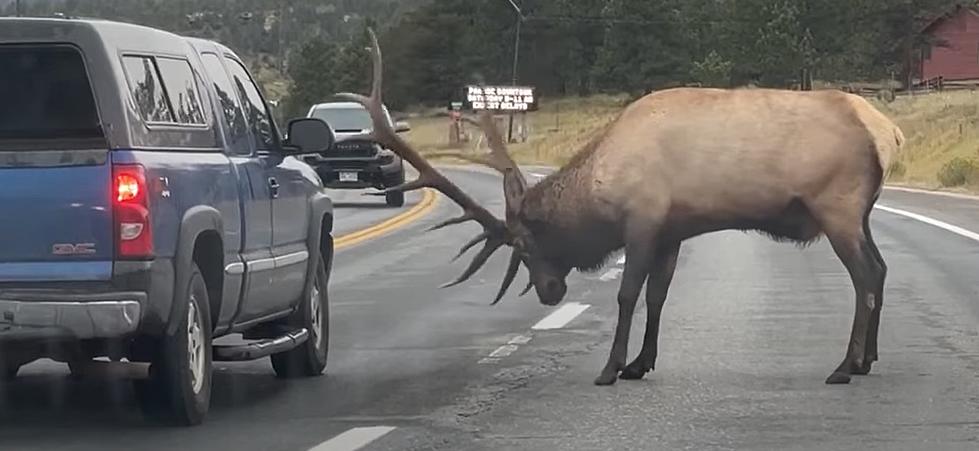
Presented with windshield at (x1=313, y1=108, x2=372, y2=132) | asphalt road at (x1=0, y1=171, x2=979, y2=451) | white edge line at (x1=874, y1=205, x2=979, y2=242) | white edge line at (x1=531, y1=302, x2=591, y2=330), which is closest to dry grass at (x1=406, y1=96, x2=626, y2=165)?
windshield at (x1=313, y1=108, x2=372, y2=132)

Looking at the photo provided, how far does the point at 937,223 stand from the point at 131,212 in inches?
850

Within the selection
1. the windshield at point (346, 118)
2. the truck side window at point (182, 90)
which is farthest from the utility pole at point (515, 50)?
the truck side window at point (182, 90)

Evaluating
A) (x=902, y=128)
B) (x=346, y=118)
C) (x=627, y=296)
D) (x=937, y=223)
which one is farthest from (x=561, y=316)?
(x=902, y=128)

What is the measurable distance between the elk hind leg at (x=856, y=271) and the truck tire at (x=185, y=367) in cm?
364

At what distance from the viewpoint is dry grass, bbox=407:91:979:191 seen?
5581 cm

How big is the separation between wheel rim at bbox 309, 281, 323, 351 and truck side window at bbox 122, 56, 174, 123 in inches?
91.2

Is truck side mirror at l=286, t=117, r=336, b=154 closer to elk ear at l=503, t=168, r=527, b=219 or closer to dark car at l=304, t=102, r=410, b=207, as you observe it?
elk ear at l=503, t=168, r=527, b=219

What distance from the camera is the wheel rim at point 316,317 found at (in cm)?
1162

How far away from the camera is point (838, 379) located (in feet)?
36.7

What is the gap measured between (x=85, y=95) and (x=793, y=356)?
16.7ft

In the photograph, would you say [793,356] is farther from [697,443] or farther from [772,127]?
[697,443]

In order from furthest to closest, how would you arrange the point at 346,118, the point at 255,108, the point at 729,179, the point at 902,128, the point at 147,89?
the point at 902,128
the point at 346,118
the point at 729,179
the point at 255,108
the point at 147,89

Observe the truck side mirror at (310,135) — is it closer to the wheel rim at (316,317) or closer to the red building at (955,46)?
the wheel rim at (316,317)

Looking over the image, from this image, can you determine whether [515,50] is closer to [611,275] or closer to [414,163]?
[611,275]
